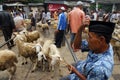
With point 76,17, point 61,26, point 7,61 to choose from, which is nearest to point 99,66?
point 7,61

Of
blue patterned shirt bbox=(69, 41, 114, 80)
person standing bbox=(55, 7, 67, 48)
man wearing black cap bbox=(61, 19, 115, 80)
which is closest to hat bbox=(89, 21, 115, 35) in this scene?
man wearing black cap bbox=(61, 19, 115, 80)

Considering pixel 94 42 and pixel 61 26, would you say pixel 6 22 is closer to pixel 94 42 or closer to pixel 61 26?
pixel 61 26

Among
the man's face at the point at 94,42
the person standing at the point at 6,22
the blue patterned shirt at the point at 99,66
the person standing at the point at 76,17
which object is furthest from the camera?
the person standing at the point at 6,22

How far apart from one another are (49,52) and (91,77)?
19.6 feet

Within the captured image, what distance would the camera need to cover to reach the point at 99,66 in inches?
108

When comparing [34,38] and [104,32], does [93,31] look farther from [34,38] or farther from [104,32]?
[34,38]

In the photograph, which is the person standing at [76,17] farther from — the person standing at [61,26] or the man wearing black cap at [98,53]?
the man wearing black cap at [98,53]

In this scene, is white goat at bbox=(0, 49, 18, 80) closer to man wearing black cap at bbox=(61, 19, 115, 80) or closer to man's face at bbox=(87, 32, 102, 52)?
man wearing black cap at bbox=(61, 19, 115, 80)

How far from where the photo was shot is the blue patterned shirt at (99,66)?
2682 mm

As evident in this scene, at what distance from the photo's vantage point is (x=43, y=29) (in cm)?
2169

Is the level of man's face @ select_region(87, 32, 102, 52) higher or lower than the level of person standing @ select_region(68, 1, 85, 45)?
higher

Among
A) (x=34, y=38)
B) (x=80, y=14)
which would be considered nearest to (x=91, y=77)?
(x=80, y=14)

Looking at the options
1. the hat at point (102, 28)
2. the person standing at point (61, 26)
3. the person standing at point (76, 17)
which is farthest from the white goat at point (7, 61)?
the person standing at point (61, 26)

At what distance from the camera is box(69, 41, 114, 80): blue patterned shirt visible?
268 centimetres
